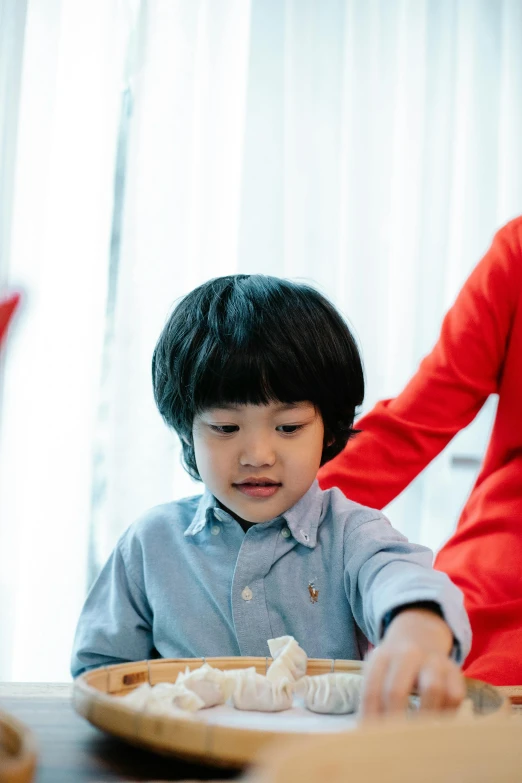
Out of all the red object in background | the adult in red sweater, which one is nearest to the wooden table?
the red object in background

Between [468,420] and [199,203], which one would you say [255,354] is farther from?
[199,203]

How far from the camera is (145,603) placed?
3.28 feet

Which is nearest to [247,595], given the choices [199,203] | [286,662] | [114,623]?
[114,623]

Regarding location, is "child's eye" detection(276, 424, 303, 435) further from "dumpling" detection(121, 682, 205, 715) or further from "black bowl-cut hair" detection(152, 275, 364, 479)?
"dumpling" detection(121, 682, 205, 715)

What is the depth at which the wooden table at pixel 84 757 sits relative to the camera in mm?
511

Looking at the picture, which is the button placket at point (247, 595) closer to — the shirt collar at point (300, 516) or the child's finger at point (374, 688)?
the shirt collar at point (300, 516)

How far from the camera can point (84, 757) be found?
0.54 meters

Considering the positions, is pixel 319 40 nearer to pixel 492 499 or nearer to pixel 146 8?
pixel 146 8

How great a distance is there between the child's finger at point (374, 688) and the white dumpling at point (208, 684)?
138 millimetres

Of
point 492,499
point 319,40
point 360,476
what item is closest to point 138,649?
point 360,476

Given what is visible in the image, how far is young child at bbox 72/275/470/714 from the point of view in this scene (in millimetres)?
937

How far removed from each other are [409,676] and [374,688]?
0.02m

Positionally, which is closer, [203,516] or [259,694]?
[259,694]

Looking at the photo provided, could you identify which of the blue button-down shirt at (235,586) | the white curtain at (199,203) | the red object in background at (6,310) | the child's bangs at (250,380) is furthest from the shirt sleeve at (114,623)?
the white curtain at (199,203)
